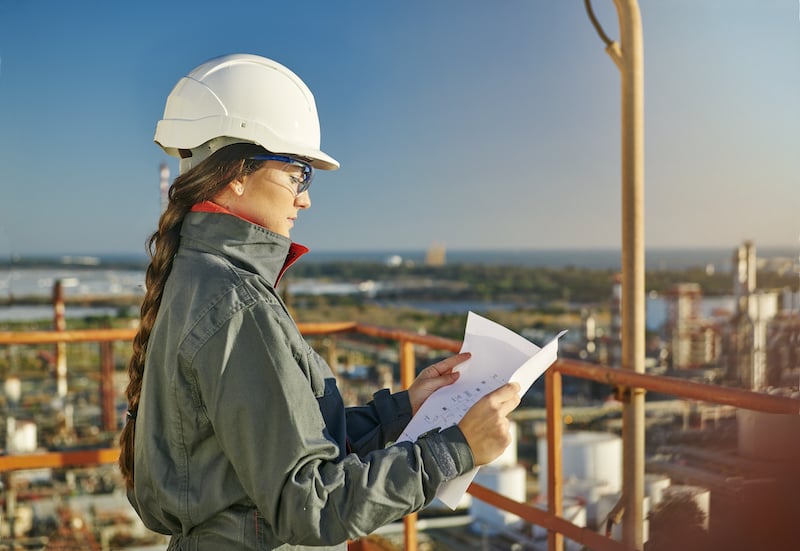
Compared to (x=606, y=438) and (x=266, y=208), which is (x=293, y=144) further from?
(x=606, y=438)

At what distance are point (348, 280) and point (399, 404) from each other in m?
64.2

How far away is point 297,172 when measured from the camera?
3.87 ft

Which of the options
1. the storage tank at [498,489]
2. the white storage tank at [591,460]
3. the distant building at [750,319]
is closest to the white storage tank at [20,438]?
the storage tank at [498,489]

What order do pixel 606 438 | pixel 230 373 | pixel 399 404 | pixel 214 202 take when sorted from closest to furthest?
pixel 230 373
pixel 214 202
pixel 399 404
pixel 606 438

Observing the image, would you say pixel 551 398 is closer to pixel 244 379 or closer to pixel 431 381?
pixel 431 381

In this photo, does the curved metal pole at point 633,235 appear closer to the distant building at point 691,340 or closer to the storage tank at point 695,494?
the storage tank at point 695,494

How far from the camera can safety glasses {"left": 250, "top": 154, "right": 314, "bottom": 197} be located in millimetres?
1144

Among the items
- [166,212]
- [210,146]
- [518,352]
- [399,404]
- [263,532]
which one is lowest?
[263,532]

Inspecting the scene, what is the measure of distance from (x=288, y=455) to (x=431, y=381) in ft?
1.54

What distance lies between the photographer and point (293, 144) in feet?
3.79

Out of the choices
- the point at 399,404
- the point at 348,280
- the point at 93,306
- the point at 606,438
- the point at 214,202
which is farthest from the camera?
the point at 348,280

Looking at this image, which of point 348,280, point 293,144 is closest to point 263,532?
point 293,144

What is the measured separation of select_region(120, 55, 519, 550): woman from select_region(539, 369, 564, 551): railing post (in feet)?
3.89

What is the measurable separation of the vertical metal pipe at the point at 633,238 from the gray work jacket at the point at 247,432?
1.51 m
